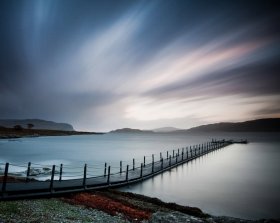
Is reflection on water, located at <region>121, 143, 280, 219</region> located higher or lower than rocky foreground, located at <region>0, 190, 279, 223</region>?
lower

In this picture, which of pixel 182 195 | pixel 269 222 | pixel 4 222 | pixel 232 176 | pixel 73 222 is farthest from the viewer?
pixel 232 176

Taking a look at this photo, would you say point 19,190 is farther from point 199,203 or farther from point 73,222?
point 199,203

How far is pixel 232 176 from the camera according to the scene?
42.9 meters

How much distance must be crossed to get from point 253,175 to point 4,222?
42900 mm

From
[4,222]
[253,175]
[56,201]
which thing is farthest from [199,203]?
[253,175]

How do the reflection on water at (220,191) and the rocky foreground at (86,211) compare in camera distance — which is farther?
the reflection on water at (220,191)

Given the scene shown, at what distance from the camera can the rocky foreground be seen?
12.7 meters

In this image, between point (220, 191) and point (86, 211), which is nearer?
point (86, 211)

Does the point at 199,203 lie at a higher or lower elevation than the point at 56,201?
lower

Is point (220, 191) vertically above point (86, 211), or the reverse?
point (86, 211)

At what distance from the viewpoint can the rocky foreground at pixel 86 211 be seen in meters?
12.7

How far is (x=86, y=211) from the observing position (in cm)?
1498

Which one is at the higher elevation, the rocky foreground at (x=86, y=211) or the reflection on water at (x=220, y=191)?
the rocky foreground at (x=86, y=211)

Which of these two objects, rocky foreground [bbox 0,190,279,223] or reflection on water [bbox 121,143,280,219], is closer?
rocky foreground [bbox 0,190,279,223]
